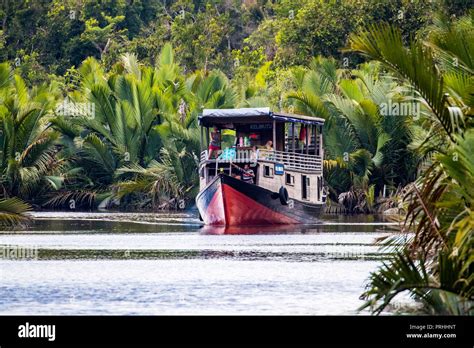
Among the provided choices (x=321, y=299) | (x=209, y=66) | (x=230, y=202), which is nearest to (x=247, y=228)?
(x=230, y=202)

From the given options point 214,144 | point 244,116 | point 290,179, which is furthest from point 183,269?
point 290,179

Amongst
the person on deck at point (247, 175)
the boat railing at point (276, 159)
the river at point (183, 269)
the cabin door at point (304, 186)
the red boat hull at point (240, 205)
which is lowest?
the river at point (183, 269)

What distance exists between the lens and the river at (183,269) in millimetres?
22734

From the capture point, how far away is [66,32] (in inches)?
3541

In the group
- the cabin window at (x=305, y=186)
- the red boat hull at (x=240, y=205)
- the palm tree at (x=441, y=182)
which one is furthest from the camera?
the cabin window at (x=305, y=186)

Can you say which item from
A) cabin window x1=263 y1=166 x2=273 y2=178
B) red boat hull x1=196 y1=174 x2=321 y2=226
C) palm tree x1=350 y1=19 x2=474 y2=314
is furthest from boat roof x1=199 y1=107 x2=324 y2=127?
palm tree x1=350 y1=19 x2=474 y2=314

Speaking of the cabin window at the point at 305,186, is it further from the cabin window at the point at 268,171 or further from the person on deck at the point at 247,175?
the person on deck at the point at 247,175

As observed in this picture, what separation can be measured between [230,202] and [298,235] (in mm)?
5148

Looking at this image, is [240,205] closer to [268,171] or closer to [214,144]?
[268,171]

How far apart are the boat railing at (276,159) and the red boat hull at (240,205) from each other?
1.24 m

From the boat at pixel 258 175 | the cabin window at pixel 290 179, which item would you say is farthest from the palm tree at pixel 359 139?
the cabin window at pixel 290 179
